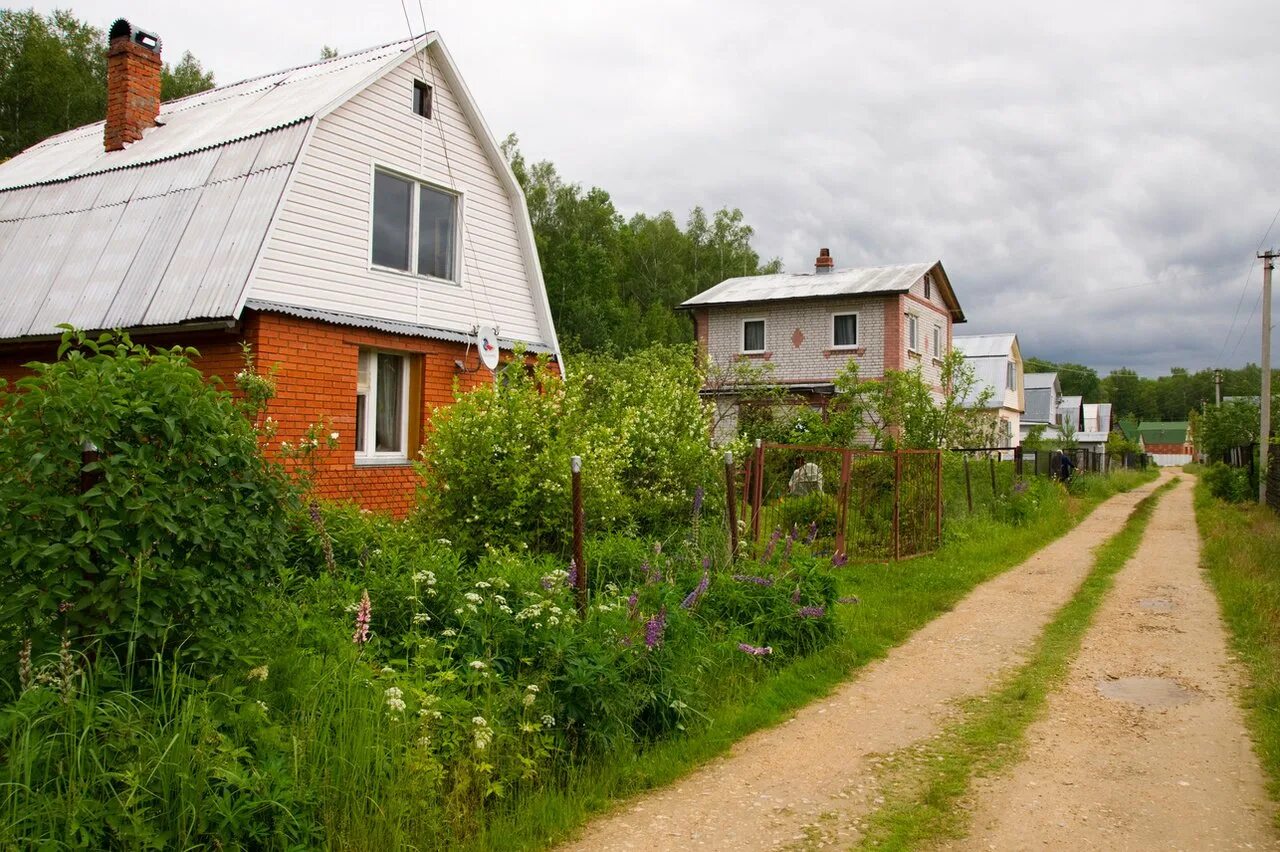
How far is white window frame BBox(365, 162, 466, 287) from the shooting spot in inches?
494

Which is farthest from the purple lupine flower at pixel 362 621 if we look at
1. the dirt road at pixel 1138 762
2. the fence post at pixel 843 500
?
the fence post at pixel 843 500

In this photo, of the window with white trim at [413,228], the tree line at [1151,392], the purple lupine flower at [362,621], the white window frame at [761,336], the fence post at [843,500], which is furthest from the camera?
the tree line at [1151,392]

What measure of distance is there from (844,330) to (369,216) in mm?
19132

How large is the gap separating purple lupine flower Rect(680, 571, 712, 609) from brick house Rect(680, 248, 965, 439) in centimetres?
1904

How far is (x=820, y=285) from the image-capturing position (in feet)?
97.8

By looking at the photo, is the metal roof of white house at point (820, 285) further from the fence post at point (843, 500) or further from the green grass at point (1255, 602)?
the fence post at point (843, 500)

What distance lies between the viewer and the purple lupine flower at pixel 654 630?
5.70 metres

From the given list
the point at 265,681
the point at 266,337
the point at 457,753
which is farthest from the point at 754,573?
the point at 266,337

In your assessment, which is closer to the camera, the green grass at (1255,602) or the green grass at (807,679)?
the green grass at (807,679)

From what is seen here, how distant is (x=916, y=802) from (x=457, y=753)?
2.40m

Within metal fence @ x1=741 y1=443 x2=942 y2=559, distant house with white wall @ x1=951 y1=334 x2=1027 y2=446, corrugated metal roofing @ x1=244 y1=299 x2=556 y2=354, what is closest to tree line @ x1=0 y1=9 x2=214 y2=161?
corrugated metal roofing @ x1=244 y1=299 x2=556 y2=354

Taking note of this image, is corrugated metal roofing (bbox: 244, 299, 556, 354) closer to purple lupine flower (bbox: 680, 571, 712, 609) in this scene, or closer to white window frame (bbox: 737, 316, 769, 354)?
purple lupine flower (bbox: 680, 571, 712, 609)

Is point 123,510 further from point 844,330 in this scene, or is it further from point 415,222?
point 844,330

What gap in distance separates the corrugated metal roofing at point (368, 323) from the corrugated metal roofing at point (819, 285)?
52.7 ft
